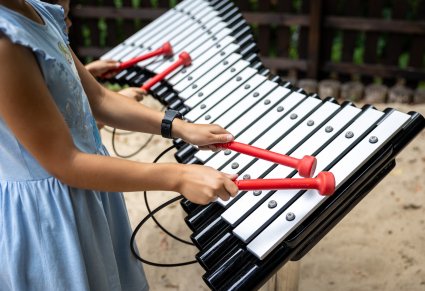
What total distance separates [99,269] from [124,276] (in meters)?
0.31

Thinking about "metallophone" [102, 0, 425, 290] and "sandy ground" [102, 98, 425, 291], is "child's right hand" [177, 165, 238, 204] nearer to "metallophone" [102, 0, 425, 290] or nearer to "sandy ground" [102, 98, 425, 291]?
"metallophone" [102, 0, 425, 290]

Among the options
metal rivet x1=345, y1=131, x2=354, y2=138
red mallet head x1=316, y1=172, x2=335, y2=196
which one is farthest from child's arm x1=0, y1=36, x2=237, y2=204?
metal rivet x1=345, y1=131, x2=354, y2=138

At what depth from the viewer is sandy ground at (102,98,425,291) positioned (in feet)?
8.09

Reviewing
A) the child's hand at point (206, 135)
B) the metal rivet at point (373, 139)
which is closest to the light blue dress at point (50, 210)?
the child's hand at point (206, 135)

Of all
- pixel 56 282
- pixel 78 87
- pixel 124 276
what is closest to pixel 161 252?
pixel 124 276

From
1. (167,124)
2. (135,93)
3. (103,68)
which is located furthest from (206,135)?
(103,68)

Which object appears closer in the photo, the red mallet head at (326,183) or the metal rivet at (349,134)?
the red mallet head at (326,183)

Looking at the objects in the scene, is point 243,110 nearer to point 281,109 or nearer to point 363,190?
point 281,109

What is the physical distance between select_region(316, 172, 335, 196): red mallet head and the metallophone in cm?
5

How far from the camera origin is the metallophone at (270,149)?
1325 millimetres

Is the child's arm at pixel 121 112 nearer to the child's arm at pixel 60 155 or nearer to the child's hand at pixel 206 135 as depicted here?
the child's hand at pixel 206 135

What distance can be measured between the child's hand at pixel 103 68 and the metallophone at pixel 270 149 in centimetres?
40

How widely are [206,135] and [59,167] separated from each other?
17.8 inches

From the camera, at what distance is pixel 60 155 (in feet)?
3.76
